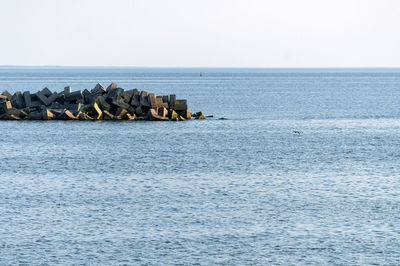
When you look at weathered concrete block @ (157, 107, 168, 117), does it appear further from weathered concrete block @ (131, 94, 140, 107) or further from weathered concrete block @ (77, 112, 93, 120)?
weathered concrete block @ (77, 112, 93, 120)

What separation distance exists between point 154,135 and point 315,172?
19.3m

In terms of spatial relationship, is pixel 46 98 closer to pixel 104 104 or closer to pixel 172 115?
pixel 104 104

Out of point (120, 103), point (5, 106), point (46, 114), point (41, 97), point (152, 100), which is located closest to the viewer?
point (120, 103)

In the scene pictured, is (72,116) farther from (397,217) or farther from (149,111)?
(397,217)

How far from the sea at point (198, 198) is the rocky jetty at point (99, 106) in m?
8.91

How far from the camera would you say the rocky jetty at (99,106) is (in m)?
59.0

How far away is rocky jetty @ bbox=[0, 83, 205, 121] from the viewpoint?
193 ft

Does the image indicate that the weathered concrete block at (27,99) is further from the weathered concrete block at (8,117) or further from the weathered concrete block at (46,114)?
the weathered concrete block at (46,114)

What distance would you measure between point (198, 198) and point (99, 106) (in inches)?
1437

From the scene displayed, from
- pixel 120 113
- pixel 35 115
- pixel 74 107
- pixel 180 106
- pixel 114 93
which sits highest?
pixel 114 93

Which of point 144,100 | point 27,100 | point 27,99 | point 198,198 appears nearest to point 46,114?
point 27,99

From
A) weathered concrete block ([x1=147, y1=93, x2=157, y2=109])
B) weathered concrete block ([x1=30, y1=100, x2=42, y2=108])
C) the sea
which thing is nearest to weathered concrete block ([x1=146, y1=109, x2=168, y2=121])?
weathered concrete block ([x1=147, y1=93, x2=157, y2=109])

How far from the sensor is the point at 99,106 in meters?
59.9

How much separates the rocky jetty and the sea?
29.2 ft
